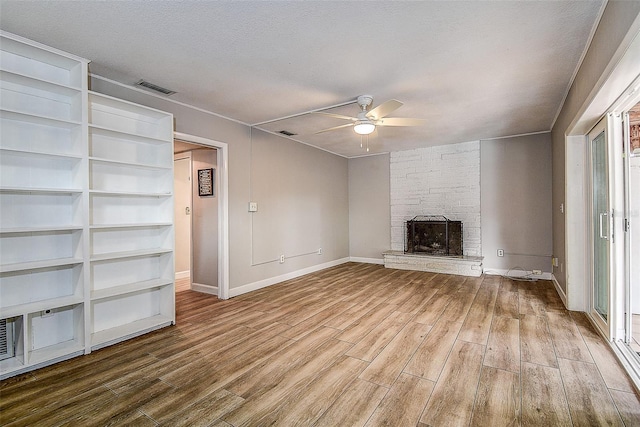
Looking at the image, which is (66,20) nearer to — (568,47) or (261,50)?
(261,50)

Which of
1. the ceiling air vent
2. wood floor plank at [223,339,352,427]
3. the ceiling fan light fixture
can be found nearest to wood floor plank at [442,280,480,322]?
wood floor plank at [223,339,352,427]

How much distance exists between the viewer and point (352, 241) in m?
6.84

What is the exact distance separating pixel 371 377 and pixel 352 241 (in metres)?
4.80

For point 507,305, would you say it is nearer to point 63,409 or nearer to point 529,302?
point 529,302

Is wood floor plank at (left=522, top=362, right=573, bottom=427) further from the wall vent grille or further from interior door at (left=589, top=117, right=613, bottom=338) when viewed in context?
the wall vent grille

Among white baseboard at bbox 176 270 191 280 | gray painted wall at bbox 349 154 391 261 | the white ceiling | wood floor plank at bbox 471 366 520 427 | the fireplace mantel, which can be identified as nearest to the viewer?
wood floor plank at bbox 471 366 520 427

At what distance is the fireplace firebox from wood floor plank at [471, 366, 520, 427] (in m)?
3.66

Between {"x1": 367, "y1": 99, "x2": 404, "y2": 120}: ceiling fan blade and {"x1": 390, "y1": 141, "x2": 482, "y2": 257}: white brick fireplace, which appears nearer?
{"x1": 367, "y1": 99, "x2": 404, "y2": 120}: ceiling fan blade

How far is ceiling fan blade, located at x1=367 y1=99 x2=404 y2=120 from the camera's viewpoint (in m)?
2.74

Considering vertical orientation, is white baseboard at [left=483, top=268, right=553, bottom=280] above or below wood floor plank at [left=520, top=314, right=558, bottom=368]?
above

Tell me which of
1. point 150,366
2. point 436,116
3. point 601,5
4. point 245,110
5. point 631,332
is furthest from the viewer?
point 436,116

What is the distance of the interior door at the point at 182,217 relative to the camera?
537 cm

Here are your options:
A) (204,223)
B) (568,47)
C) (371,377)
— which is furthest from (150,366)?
(568,47)

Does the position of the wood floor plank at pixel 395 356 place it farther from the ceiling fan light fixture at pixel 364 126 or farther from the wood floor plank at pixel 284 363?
the ceiling fan light fixture at pixel 364 126
